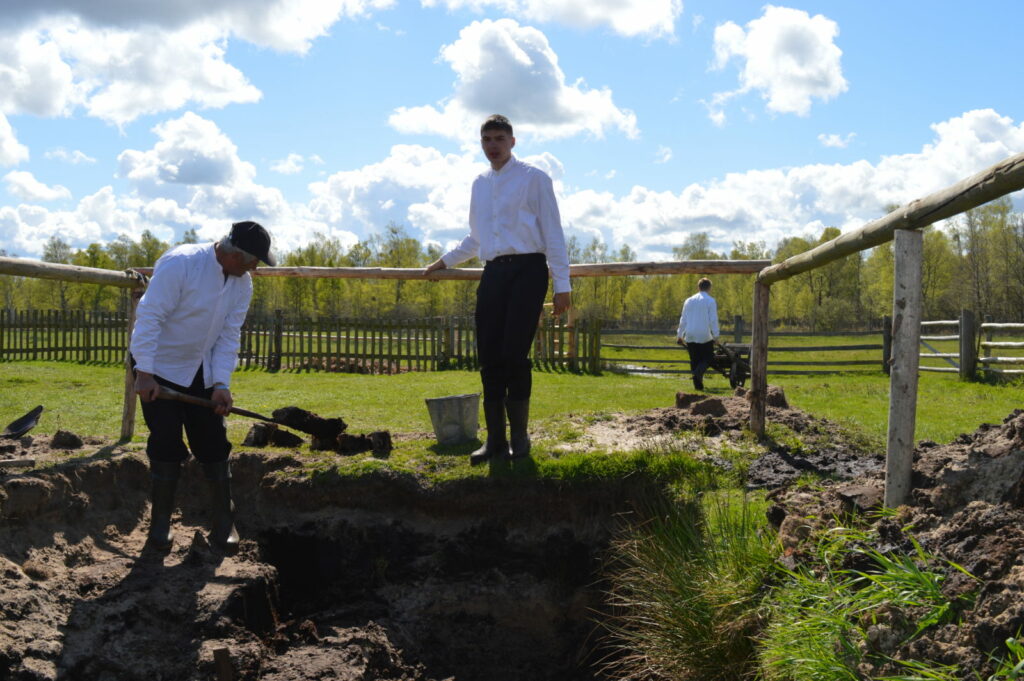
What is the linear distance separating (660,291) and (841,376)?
3329 cm

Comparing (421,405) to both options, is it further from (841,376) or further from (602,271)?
(841,376)

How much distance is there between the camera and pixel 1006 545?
2.75 metres

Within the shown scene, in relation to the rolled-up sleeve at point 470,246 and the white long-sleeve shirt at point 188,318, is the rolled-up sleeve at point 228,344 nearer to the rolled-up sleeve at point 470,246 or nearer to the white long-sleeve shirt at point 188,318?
the white long-sleeve shirt at point 188,318

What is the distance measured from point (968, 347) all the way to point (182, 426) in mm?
14889

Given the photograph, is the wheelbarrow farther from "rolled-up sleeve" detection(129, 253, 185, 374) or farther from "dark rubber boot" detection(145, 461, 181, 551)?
"rolled-up sleeve" detection(129, 253, 185, 374)

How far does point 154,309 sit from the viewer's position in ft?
14.5

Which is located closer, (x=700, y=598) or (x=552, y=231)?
(x=700, y=598)

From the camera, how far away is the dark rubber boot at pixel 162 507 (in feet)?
15.6

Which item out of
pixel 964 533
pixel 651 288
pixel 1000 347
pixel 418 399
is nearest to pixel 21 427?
pixel 418 399

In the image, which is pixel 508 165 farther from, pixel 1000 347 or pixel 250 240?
pixel 1000 347

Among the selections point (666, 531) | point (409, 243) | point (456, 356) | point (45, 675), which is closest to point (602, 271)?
point (666, 531)

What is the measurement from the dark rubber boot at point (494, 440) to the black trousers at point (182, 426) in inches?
69.5

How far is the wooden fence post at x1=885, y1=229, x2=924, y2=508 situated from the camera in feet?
11.9

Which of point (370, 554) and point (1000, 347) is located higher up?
point (1000, 347)
